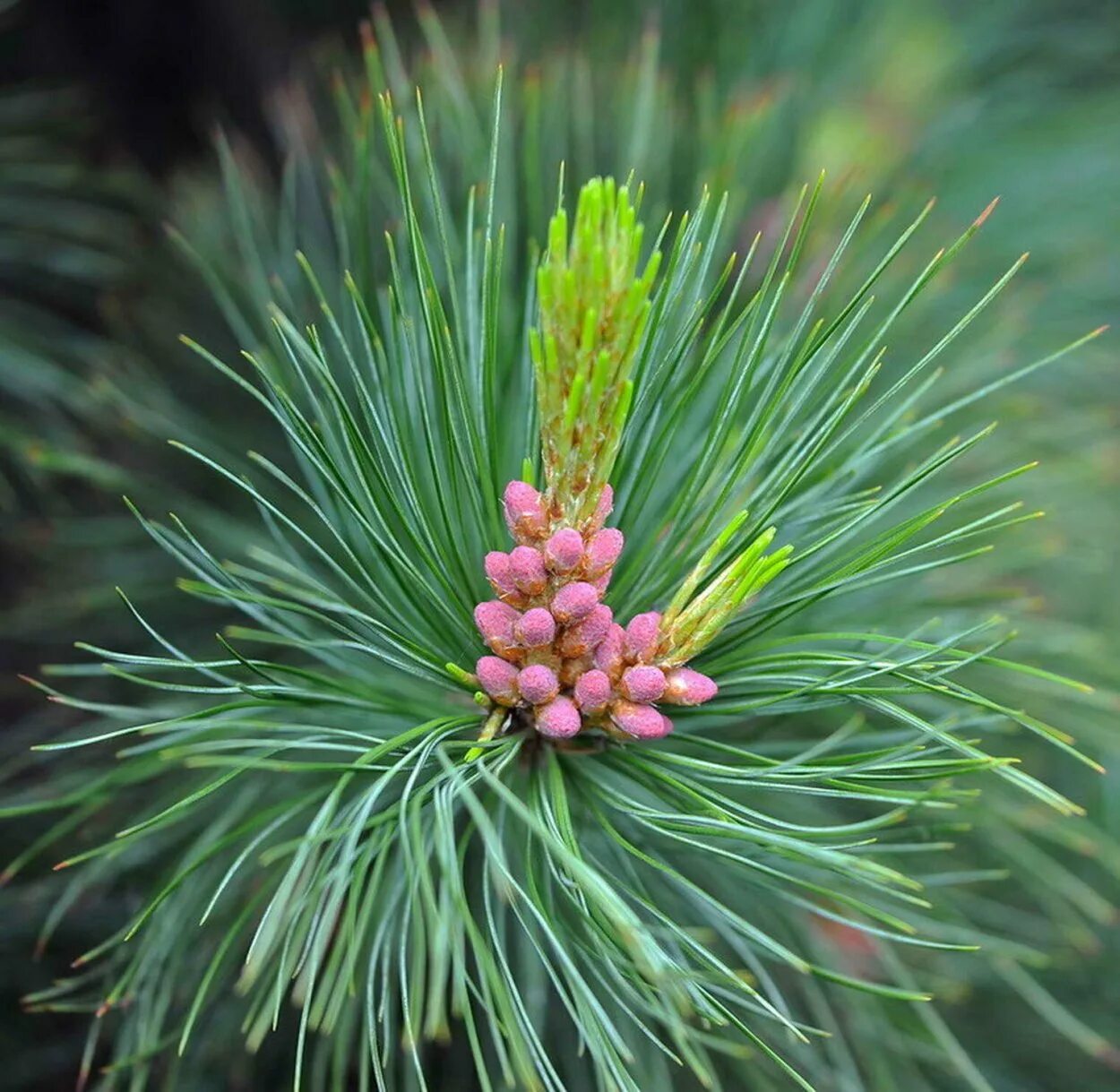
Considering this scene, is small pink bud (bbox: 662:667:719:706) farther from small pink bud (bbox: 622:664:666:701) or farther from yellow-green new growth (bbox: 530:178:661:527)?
yellow-green new growth (bbox: 530:178:661:527)

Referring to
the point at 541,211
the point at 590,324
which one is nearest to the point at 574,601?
the point at 590,324

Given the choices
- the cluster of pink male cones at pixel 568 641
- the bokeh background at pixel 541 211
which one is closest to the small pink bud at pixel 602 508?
the cluster of pink male cones at pixel 568 641

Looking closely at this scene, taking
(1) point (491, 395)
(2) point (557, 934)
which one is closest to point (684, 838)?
(2) point (557, 934)

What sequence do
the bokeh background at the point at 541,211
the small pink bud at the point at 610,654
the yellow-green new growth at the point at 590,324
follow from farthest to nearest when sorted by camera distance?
the bokeh background at the point at 541,211, the small pink bud at the point at 610,654, the yellow-green new growth at the point at 590,324

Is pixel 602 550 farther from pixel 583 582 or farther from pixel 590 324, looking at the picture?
pixel 590 324

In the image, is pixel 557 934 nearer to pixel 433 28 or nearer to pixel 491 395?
pixel 491 395

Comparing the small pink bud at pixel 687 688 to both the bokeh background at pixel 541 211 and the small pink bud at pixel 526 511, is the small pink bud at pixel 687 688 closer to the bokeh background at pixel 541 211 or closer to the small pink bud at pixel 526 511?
the small pink bud at pixel 526 511
